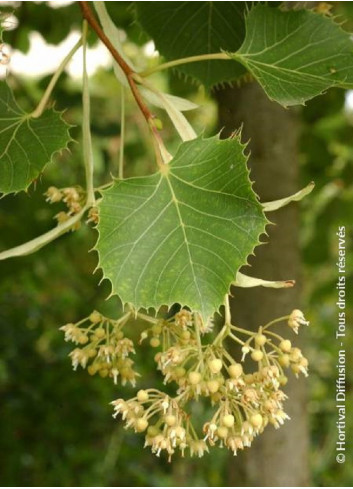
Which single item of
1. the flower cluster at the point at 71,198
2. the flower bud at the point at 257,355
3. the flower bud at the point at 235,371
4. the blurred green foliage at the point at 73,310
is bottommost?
the blurred green foliage at the point at 73,310

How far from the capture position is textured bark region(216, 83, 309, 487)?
198 cm

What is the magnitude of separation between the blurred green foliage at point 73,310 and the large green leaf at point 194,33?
0.86 m

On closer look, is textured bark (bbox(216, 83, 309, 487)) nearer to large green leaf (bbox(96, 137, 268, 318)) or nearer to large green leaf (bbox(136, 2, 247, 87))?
large green leaf (bbox(136, 2, 247, 87))

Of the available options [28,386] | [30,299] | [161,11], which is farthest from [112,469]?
[161,11]

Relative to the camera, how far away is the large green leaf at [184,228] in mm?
958

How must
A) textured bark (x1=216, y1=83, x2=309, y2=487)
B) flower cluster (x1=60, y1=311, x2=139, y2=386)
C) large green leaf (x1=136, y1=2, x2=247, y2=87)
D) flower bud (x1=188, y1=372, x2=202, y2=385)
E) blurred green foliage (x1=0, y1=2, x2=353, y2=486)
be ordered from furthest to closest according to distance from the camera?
blurred green foliage (x1=0, y1=2, x2=353, y2=486), textured bark (x1=216, y1=83, x2=309, y2=487), large green leaf (x1=136, y1=2, x2=247, y2=87), flower cluster (x1=60, y1=311, x2=139, y2=386), flower bud (x1=188, y1=372, x2=202, y2=385)

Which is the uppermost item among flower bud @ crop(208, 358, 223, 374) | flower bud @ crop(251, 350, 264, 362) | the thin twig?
the thin twig

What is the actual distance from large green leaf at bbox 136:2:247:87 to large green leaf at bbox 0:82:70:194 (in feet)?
1.41

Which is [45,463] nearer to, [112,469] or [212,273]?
[112,469]

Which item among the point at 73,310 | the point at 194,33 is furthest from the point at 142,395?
the point at 73,310

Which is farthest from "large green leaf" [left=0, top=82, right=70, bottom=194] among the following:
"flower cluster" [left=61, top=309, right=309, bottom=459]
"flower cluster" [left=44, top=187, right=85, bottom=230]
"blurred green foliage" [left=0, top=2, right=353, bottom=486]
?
"blurred green foliage" [left=0, top=2, right=353, bottom=486]

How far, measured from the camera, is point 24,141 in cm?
114

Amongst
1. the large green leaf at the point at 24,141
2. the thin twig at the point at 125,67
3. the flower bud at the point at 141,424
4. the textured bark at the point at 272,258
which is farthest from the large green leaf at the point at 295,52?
the textured bark at the point at 272,258

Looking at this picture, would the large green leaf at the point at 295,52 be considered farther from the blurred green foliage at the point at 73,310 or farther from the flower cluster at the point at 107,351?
the blurred green foliage at the point at 73,310
